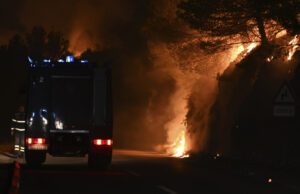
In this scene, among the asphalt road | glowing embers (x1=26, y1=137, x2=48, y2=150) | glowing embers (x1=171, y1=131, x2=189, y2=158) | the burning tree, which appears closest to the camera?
the asphalt road

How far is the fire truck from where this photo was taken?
811 inches

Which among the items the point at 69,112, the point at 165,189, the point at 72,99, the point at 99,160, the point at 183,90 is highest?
the point at 183,90

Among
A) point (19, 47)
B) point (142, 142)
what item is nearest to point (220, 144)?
point (142, 142)

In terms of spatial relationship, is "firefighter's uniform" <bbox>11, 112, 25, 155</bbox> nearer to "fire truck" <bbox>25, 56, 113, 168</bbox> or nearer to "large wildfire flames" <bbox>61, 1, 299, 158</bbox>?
"fire truck" <bbox>25, 56, 113, 168</bbox>

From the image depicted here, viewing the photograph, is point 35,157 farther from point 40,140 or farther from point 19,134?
point 19,134

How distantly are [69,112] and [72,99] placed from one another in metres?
0.38

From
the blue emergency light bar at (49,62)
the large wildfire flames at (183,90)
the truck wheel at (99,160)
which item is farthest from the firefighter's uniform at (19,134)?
the large wildfire flames at (183,90)

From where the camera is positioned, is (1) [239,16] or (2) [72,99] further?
(1) [239,16]

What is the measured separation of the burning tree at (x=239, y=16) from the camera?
73.7ft

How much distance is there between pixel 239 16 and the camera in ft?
80.4

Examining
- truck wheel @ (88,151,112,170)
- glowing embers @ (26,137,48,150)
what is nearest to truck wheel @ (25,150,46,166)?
glowing embers @ (26,137,48,150)

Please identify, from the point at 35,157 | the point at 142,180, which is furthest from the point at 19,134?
the point at 142,180

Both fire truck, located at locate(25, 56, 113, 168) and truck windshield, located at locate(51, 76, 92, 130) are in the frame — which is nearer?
fire truck, located at locate(25, 56, 113, 168)

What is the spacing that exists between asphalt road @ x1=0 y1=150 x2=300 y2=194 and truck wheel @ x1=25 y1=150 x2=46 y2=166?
0.22m
